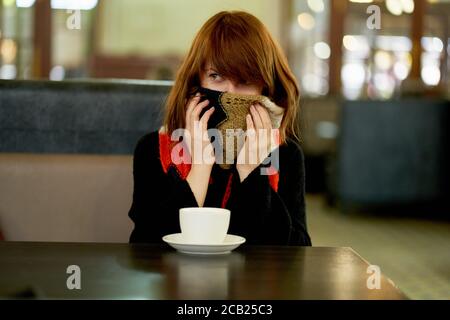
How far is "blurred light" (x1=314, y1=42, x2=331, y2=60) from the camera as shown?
28.9 ft

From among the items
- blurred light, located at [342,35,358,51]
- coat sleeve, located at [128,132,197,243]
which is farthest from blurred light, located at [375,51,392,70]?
coat sleeve, located at [128,132,197,243]

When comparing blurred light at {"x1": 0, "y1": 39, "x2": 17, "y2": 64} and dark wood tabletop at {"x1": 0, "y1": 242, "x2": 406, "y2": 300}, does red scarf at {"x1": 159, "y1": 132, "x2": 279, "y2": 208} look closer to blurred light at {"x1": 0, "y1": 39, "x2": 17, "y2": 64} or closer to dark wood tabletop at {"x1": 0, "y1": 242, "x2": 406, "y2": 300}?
dark wood tabletop at {"x1": 0, "y1": 242, "x2": 406, "y2": 300}

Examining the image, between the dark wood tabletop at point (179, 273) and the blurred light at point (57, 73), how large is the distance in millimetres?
7692

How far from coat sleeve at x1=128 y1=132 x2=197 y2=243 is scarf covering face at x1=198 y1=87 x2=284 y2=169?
0.13 m

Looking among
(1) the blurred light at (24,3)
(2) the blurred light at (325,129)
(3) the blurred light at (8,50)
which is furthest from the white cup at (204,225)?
(1) the blurred light at (24,3)

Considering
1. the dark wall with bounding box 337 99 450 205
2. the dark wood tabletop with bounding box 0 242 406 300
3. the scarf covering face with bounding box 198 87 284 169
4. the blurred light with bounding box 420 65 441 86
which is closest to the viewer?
the dark wood tabletop with bounding box 0 242 406 300

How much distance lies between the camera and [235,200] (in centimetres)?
157

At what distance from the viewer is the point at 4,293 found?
870 millimetres

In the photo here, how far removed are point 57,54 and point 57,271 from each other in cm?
915

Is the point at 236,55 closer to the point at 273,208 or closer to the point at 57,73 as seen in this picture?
the point at 273,208

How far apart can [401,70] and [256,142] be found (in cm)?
697

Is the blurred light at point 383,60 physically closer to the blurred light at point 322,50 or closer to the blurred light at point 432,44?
the blurred light at point 432,44

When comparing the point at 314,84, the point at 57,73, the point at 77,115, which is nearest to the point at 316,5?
the point at 314,84
